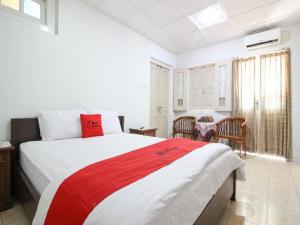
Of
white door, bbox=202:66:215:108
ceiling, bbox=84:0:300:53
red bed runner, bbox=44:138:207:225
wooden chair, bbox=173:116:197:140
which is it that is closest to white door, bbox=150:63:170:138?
wooden chair, bbox=173:116:197:140

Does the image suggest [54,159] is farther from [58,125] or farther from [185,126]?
[185,126]

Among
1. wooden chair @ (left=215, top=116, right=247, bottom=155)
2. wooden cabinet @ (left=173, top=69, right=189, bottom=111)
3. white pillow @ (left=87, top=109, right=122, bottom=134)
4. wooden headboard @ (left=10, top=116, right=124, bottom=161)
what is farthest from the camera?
wooden cabinet @ (left=173, top=69, right=189, bottom=111)

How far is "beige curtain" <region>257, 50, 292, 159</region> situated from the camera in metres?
3.16

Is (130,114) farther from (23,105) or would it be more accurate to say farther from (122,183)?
(122,183)

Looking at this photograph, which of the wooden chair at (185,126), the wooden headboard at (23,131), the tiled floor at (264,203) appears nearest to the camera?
the tiled floor at (264,203)

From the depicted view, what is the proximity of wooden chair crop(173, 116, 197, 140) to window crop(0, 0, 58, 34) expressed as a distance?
10.9ft

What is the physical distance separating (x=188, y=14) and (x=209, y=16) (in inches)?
16.5

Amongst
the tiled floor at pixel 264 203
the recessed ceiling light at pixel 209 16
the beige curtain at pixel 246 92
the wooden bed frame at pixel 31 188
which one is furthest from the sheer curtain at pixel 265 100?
the wooden bed frame at pixel 31 188

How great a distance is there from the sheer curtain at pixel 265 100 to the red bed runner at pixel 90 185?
3223 mm

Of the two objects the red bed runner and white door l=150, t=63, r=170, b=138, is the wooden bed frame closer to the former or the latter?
the red bed runner

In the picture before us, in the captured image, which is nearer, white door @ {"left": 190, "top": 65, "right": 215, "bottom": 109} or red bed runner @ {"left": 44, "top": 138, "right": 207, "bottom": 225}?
red bed runner @ {"left": 44, "top": 138, "right": 207, "bottom": 225}

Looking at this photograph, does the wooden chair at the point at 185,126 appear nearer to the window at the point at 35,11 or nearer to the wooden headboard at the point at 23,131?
the wooden headboard at the point at 23,131

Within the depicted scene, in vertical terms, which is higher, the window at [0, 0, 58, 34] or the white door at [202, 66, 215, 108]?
the window at [0, 0, 58, 34]

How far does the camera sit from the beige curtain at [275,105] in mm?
3156
